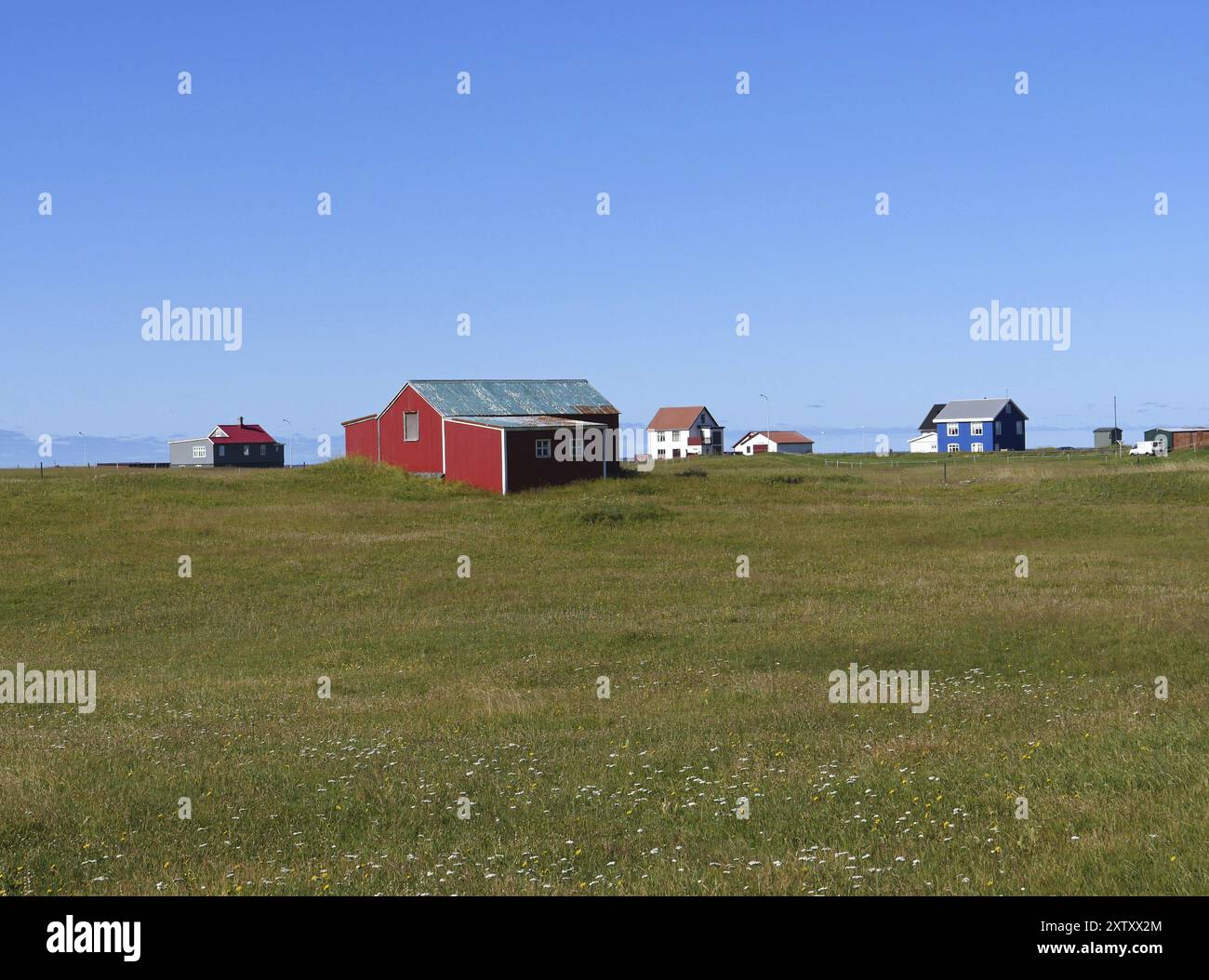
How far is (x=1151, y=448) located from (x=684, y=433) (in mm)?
57031

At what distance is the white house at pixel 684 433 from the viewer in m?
146

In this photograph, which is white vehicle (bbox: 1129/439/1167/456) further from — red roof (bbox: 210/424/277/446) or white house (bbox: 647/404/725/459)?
red roof (bbox: 210/424/277/446)

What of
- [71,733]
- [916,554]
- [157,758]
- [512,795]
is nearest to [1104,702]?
[512,795]

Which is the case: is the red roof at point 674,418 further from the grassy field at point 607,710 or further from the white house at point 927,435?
the grassy field at point 607,710

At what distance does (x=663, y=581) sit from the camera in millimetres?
33125

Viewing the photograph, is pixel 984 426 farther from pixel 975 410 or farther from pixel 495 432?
pixel 495 432

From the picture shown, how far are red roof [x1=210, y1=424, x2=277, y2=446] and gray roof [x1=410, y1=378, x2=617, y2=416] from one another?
5794 centimetres

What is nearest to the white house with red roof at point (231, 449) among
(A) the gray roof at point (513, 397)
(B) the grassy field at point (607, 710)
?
(A) the gray roof at point (513, 397)

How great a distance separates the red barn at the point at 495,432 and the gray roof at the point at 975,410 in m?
76.9

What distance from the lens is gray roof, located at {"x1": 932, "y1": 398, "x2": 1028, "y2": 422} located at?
451 feet

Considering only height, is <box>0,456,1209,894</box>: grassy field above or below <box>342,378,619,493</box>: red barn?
below

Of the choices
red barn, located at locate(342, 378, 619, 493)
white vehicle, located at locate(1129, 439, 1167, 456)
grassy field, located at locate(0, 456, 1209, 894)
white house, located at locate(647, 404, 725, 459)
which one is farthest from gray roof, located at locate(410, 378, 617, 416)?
white house, located at locate(647, 404, 725, 459)

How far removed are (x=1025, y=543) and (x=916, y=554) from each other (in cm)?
567
